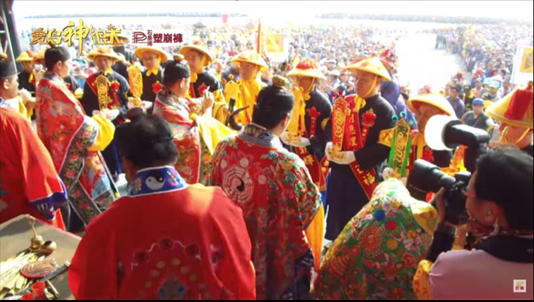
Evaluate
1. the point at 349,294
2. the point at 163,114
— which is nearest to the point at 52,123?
the point at 163,114

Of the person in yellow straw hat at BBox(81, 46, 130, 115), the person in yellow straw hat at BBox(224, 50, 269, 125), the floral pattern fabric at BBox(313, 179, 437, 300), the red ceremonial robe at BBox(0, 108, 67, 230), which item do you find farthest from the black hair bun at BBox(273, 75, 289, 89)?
the person in yellow straw hat at BBox(81, 46, 130, 115)

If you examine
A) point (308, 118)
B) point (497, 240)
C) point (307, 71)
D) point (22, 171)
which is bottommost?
point (22, 171)

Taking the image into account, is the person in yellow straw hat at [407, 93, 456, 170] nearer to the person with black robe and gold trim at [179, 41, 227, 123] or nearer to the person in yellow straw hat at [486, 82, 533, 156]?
the person in yellow straw hat at [486, 82, 533, 156]

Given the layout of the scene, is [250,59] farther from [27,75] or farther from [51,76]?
[27,75]

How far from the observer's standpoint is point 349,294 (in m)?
1.65

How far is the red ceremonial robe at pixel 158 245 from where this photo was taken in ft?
4.15

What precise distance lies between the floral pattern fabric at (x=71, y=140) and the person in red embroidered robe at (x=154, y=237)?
1.87 metres

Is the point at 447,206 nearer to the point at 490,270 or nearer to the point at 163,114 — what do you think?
the point at 490,270

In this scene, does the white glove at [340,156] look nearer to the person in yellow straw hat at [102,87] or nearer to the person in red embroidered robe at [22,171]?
the person in red embroidered robe at [22,171]

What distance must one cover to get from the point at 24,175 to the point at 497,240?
2455 millimetres

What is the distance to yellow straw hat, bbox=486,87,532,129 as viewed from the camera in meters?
1.85

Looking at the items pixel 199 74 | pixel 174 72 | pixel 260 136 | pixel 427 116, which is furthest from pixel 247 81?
pixel 260 136

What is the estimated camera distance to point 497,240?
1138 mm

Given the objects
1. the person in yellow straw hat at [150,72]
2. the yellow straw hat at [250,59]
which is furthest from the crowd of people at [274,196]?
the person in yellow straw hat at [150,72]
